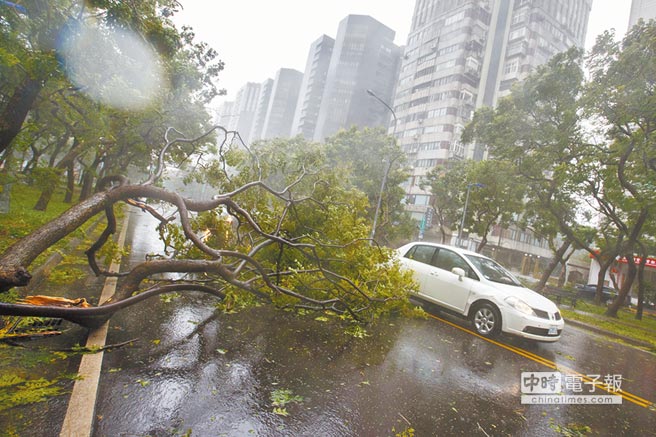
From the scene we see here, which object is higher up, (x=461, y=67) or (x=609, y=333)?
(x=461, y=67)

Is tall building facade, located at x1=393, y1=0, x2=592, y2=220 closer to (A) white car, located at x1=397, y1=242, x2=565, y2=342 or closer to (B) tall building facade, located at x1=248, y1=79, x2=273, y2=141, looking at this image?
(A) white car, located at x1=397, y1=242, x2=565, y2=342

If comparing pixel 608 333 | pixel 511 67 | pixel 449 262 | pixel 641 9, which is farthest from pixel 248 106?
pixel 449 262

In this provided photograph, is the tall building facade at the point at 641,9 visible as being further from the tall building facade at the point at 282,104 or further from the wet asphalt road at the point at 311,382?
the wet asphalt road at the point at 311,382

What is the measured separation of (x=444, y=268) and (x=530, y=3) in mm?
73671

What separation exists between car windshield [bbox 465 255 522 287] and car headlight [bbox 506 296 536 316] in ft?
2.23

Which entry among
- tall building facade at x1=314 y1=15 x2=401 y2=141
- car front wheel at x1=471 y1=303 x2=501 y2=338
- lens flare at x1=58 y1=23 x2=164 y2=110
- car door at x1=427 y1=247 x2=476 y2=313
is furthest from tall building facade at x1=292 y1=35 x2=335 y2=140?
car front wheel at x1=471 y1=303 x2=501 y2=338

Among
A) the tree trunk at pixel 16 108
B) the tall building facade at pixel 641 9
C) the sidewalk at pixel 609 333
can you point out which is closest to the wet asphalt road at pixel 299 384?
the sidewalk at pixel 609 333

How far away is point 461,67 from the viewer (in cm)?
5584

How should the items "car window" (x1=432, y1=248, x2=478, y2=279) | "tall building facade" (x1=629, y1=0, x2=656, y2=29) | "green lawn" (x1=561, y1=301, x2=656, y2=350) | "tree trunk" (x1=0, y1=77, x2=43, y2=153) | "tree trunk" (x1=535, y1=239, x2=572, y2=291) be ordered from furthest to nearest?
"tall building facade" (x1=629, y1=0, x2=656, y2=29), "tree trunk" (x1=535, y1=239, x2=572, y2=291), "green lawn" (x1=561, y1=301, x2=656, y2=350), "tree trunk" (x1=0, y1=77, x2=43, y2=153), "car window" (x1=432, y1=248, x2=478, y2=279)

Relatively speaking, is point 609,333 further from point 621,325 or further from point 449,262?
point 449,262

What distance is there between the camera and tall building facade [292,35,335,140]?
116 metres

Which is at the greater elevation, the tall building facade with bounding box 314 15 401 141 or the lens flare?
the tall building facade with bounding box 314 15 401 141

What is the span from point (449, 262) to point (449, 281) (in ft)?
1.72

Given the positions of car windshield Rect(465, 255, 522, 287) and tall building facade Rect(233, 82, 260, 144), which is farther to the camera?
tall building facade Rect(233, 82, 260, 144)
